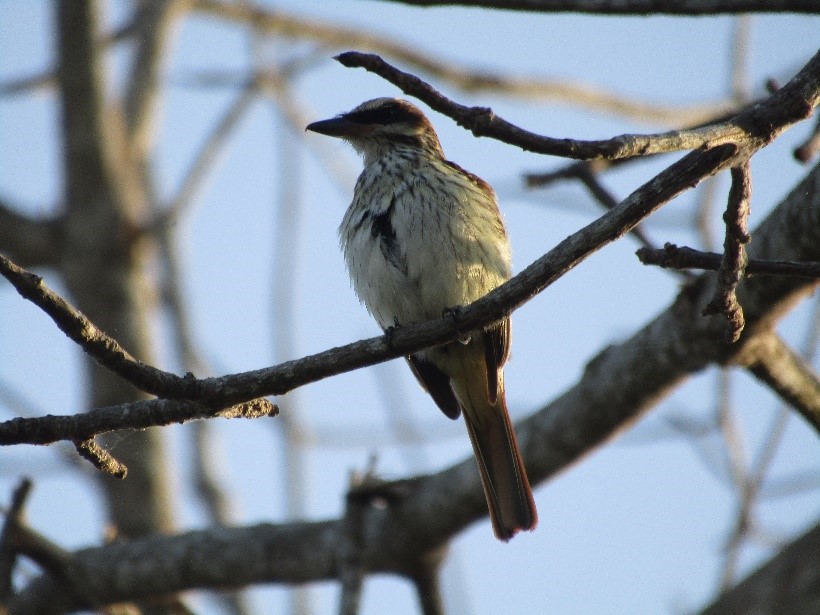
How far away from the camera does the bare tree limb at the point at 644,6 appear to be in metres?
3.52

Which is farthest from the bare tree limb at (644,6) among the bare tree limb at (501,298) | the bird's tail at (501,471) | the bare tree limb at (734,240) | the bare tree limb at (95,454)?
the bare tree limb at (95,454)

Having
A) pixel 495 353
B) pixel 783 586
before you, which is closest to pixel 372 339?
pixel 783 586

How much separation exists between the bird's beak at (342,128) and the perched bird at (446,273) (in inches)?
6.0

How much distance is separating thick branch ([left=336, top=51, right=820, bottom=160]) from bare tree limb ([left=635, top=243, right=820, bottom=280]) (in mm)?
261

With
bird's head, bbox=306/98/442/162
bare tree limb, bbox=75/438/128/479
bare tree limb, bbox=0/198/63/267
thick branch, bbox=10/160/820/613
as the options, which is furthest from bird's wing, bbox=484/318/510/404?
bare tree limb, bbox=0/198/63/267

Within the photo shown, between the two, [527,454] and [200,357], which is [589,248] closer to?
[527,454]

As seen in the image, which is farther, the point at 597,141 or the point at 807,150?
the point at 807,150

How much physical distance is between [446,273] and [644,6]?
1.37 m

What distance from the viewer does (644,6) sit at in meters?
3.61

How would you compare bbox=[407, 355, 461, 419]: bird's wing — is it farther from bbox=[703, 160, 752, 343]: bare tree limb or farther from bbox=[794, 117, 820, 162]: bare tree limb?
bbox=[703, 160, 752, 343]: bare tree limb

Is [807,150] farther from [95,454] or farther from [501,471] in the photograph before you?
[95,454]

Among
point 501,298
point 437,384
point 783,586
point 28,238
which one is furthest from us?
point 28,238

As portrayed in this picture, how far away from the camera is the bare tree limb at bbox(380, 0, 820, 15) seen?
352cm

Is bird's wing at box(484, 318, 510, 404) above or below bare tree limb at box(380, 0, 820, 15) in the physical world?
below
